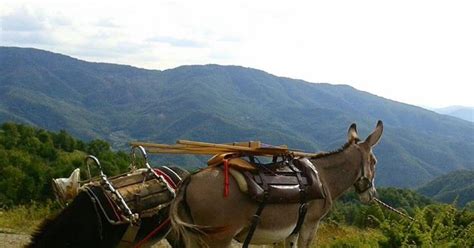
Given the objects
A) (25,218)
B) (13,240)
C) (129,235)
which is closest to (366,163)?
(129,235)

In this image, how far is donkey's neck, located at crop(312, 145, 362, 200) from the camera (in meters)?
6.58

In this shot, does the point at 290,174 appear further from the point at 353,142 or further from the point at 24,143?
the point at 24,143

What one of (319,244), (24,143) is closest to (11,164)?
(24,143)

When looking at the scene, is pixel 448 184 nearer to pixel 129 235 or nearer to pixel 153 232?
pixel 153 232

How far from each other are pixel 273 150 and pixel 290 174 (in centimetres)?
33

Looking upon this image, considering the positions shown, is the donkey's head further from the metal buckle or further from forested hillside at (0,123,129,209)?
forested hillside at (0,123,129,209)

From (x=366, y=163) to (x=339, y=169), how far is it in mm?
481

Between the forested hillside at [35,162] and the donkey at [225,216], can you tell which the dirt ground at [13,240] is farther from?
the forested hillside at [35,162]

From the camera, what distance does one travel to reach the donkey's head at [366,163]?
6910 millimetres

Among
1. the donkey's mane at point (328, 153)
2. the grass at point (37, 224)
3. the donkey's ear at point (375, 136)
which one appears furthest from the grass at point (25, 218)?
the donkey's ear at point (375, 136)

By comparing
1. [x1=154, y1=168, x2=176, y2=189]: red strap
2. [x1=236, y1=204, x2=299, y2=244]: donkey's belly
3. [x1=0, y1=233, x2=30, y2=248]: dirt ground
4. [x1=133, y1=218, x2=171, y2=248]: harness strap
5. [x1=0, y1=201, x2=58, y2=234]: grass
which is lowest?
[x1=0, y1=201, x2=58, y2=234]: grass

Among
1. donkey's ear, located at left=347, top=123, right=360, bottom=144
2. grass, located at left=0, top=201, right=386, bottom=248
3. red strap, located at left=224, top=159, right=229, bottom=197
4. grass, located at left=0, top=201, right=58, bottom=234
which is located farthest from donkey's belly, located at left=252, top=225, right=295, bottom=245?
grass, located at left=0, top=201, right=58, bottom=234

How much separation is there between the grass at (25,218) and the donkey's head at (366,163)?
6785 millimetres

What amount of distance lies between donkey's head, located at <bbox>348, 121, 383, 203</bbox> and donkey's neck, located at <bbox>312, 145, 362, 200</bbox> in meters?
0.09
